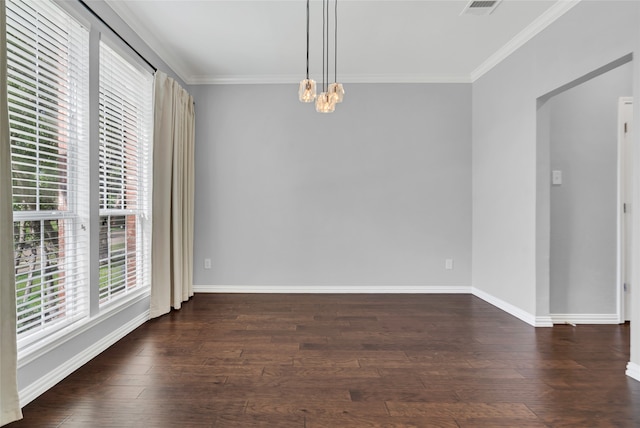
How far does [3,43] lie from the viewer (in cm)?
164

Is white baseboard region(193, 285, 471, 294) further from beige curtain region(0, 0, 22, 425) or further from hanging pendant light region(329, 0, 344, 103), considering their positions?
beige curtain region(0, 0, 22, 425)

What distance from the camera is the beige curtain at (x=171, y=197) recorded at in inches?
132

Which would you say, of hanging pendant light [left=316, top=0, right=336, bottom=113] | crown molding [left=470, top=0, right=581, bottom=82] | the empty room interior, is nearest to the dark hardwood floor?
the empty room interior

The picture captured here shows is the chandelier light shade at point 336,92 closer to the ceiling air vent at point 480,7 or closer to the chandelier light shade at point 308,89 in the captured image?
the chandelier light shade at point 308,89

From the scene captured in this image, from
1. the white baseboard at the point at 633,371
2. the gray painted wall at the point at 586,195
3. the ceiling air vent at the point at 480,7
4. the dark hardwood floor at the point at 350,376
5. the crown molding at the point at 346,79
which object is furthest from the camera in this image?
the crown molding at the point at 346,79

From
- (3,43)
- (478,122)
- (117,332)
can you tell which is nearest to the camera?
(3,43)

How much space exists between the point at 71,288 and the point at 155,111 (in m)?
1.78

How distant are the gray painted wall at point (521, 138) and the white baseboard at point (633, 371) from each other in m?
0.93

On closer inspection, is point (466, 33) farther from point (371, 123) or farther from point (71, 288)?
point (71, 288)

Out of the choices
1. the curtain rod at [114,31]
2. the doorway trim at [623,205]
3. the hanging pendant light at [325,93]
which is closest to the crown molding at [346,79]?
the hanging pendant light at [325,93]

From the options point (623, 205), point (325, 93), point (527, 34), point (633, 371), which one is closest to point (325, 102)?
point (325, 93)

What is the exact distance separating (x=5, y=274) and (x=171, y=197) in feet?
6.53

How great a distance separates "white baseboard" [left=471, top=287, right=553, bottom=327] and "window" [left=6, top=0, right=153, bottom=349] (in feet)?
12.2

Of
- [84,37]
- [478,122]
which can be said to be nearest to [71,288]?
[84,37]
